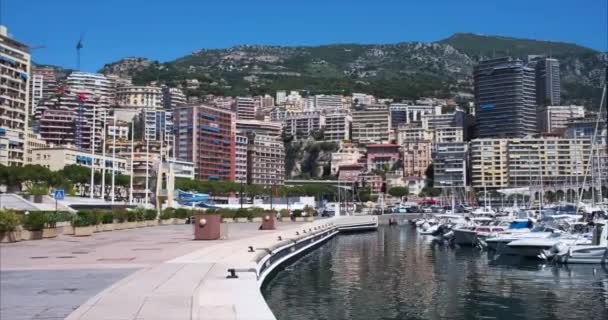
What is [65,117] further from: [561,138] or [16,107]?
[561,138]

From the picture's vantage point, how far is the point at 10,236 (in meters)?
31.7

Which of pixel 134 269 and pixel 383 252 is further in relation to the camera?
pixel 383 252

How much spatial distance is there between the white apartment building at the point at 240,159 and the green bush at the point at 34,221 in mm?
148115

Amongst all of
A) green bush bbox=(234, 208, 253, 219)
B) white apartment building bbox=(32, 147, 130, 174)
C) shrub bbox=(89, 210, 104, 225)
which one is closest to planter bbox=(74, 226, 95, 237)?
shrub bbox=(89, 210, 104, 225)

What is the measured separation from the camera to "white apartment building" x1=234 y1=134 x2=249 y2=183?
18450 centimetres

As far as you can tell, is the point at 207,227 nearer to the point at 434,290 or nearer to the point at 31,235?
the point at 31,235

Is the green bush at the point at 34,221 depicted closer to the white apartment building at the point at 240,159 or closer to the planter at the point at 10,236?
the planter at the point at 10,236

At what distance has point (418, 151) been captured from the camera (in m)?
200

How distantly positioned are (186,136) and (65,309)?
16008 centimetres

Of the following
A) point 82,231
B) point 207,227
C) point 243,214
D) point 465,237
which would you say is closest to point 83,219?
point 82,231

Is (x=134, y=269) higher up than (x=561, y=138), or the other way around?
(x=561, y=138)

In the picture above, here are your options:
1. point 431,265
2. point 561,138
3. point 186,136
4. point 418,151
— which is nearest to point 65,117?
point 186,136

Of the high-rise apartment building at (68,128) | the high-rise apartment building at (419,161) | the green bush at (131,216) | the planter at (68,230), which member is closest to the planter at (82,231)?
the planter at (68,230)

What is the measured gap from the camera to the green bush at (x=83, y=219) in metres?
39.5
